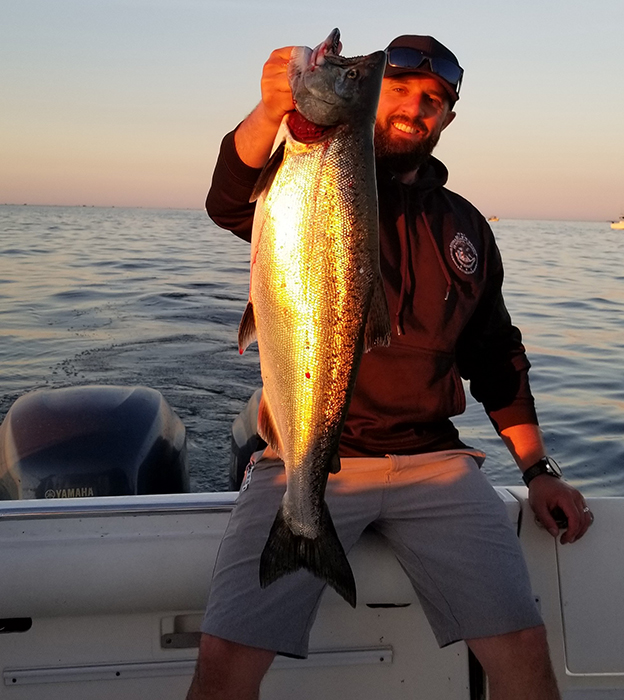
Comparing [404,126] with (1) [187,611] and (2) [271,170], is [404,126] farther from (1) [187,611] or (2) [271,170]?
(1) [187,611]

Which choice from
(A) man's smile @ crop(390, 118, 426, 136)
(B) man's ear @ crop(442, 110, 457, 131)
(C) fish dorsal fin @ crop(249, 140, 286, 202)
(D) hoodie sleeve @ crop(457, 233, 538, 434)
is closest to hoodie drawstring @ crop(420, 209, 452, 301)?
(D) hoodie sleeve @ crop(457, 233, 538, 434)

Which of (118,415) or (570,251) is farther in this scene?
(570,251)

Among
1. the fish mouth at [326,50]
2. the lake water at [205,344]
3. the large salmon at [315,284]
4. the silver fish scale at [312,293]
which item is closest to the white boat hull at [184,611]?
the large salmon at [315,284]

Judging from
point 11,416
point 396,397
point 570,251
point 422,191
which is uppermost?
point 422,191

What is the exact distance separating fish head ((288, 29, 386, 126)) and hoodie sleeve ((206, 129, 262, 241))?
19.9 inches

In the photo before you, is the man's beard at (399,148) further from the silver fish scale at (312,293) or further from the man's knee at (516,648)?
the man's knee at (516,648)

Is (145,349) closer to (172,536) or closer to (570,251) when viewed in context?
(172,536)

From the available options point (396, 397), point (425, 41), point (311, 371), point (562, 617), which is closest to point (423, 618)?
point (562, 617)

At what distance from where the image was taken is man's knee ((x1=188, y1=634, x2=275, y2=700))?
2.29m

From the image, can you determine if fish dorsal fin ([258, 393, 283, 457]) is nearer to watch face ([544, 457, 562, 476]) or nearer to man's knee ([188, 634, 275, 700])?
man's knee ([188, 634, 275, 700])

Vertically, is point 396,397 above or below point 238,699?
above

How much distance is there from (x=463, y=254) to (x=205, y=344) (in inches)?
314

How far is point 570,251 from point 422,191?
31566mm

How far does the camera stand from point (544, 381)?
404 inches
